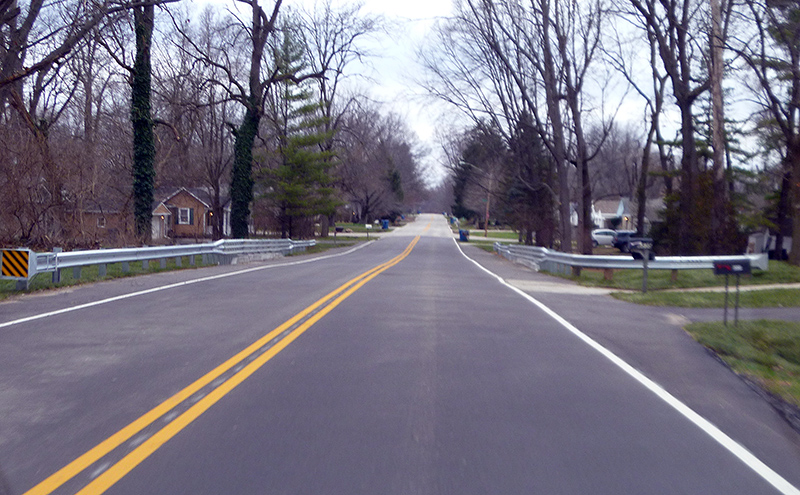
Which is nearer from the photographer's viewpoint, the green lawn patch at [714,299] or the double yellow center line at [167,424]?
the double yellow center line at [167,424]

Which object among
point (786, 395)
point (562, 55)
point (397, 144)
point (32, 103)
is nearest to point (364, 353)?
point (786, 395)

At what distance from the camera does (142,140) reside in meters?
26.9

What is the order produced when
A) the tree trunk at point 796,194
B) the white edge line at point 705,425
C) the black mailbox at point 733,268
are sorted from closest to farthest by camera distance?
1. the white edge line at point 705,425
2. the black mailbox at point 733,268
3. the tree trunk at point 796,194

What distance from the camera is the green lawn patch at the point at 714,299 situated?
47.4 ft

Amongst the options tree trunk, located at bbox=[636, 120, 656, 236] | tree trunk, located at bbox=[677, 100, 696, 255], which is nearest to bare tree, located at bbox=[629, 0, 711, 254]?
tree trunk, located at bbox=[677, 100, 696, 255]

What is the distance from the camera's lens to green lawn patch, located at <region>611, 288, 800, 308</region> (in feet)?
47.4

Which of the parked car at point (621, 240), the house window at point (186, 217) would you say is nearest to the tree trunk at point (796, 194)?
the parked car at point (621, 240)

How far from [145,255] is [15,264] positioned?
567 centimetres

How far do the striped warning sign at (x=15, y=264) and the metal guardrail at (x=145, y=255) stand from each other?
12cm

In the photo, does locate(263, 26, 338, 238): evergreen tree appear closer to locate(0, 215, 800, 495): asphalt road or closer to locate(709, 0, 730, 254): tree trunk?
locate(709, 0, 730, 254): tree trunk

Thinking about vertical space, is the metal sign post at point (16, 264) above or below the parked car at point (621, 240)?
above

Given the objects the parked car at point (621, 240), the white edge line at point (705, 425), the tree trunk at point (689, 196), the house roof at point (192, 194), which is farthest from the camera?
the house roof at point (192, 194)

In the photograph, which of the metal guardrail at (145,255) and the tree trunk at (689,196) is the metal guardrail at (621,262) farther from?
the metal guardrail at (145,255)

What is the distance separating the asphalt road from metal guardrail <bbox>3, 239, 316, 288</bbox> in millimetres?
3227
